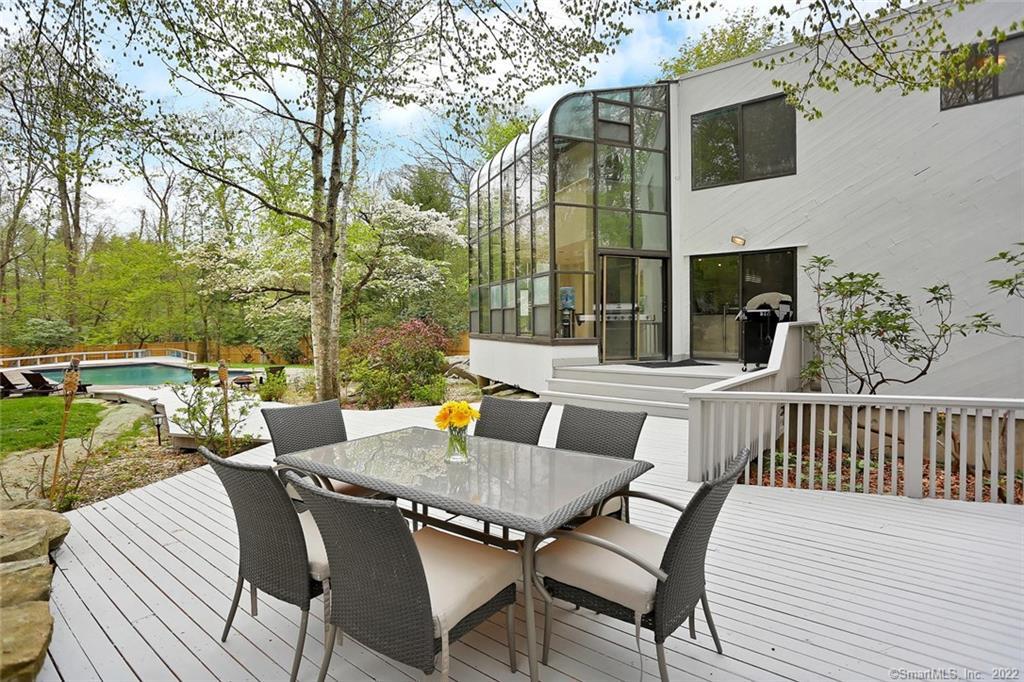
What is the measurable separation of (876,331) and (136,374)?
17.8m

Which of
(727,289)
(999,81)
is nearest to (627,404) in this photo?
(727,289)

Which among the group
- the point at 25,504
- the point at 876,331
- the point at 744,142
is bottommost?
the point at 25,504

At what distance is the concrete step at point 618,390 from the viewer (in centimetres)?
711

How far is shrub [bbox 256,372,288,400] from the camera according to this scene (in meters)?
10.0

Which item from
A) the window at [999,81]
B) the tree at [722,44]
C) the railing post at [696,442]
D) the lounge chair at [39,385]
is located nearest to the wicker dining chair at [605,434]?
the railing post at [696,442]

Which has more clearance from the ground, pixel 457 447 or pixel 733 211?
pixel 733 211

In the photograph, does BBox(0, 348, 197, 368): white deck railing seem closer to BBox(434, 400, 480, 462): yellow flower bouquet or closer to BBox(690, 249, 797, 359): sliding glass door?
BBox(434, 400, 480, 462): yellow flower bouquet

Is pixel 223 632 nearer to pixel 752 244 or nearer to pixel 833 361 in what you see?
pixel 833 361

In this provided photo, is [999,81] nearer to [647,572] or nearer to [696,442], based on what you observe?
[696,442]

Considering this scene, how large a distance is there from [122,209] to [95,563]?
1339 centimetres

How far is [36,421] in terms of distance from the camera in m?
8.01

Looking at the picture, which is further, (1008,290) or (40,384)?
(40,384)

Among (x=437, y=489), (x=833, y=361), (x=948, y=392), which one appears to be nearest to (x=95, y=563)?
(x=437, y=489)

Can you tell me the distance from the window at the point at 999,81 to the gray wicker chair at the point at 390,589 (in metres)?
8.64
